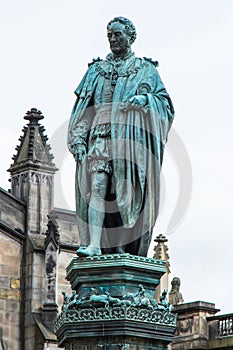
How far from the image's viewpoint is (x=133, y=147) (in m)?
9.14

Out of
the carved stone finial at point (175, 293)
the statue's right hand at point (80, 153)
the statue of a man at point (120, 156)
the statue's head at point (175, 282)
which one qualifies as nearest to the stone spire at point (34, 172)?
the carved stone finial at point (175, 293)

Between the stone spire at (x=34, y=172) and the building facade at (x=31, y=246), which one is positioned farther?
the stone spire at (x=34, y=172)

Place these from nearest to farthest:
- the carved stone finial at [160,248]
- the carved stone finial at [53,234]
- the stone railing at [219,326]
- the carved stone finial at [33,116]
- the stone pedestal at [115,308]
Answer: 1. the stone pedestal at [115,308]
2. the carved stone finial at [53,234]
3. the carved stone finial at [33,116]
4. the carved stone finial at [160,248]
5. the stone railing at [219,326]

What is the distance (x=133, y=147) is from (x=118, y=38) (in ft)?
3.16

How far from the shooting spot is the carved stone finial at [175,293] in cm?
3600

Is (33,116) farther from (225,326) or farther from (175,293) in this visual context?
(225,326)

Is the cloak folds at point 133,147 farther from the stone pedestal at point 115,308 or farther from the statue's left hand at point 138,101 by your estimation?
the stone pedestal at point 115,308

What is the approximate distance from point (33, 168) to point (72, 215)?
2726 mm

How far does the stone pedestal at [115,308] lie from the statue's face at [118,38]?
176 centimetres

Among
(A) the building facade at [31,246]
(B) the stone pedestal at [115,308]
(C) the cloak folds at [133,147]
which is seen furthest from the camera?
(A) the building facade at [31,246]

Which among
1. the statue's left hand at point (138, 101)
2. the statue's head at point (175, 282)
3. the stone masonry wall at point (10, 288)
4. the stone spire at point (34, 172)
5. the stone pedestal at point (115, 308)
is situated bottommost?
the stone pedestal at point (115, 308)

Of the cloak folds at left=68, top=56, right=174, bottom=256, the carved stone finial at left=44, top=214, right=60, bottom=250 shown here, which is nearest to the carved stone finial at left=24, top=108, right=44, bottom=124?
the carved stone finial at left=44, top=214, right=60, bottom=250

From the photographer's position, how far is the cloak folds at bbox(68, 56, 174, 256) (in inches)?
358

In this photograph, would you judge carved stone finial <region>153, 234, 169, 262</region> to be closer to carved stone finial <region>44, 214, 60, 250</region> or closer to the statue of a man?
carved stone finial <region>44, 214, 60, 250</region>
